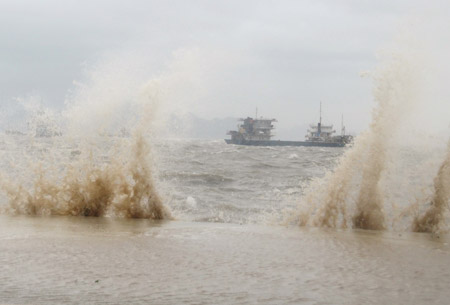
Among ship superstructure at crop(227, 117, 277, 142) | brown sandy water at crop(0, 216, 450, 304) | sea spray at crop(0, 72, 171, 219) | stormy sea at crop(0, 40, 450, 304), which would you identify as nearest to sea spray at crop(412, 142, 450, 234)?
stormy sea at crop(0, 40, 450, 304)

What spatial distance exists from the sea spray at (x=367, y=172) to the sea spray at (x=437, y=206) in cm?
51

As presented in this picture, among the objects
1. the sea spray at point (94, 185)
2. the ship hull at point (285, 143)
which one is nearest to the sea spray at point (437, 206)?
the sea spray at point (94, 185)

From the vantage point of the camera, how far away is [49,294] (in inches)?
113

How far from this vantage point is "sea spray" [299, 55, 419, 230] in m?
7.62

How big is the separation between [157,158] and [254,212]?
235 cm

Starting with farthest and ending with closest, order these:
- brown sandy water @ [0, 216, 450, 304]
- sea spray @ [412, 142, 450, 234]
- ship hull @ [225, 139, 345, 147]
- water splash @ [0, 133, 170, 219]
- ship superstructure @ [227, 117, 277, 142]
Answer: ship superstructure @ [227, 117, 277, 142] → ship hull @ [225, 139, 345, 147] → water splash @ [0, 133, 170, 219] → sea spray @ [412, 142, 450, 234] → brown sandy water @ [0, 216, 450, 304]

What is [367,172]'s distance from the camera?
8094 millimetres

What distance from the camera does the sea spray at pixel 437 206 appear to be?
23.9ft

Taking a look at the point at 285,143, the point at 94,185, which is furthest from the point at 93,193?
the point at 285,143

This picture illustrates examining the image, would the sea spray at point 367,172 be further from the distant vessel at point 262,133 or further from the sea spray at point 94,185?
the distant vessel at point 262,133

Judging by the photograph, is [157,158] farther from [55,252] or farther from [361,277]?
[361,277]

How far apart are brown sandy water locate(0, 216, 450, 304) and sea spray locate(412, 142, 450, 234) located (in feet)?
5.07

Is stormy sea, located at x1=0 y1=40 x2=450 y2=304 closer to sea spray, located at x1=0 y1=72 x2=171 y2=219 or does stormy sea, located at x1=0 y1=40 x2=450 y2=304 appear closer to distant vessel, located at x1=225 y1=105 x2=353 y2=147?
sea spray, located at x1=0 y1=72 x2=171 y2=219

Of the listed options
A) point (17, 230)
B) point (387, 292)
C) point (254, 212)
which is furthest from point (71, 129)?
point (387, 292)
